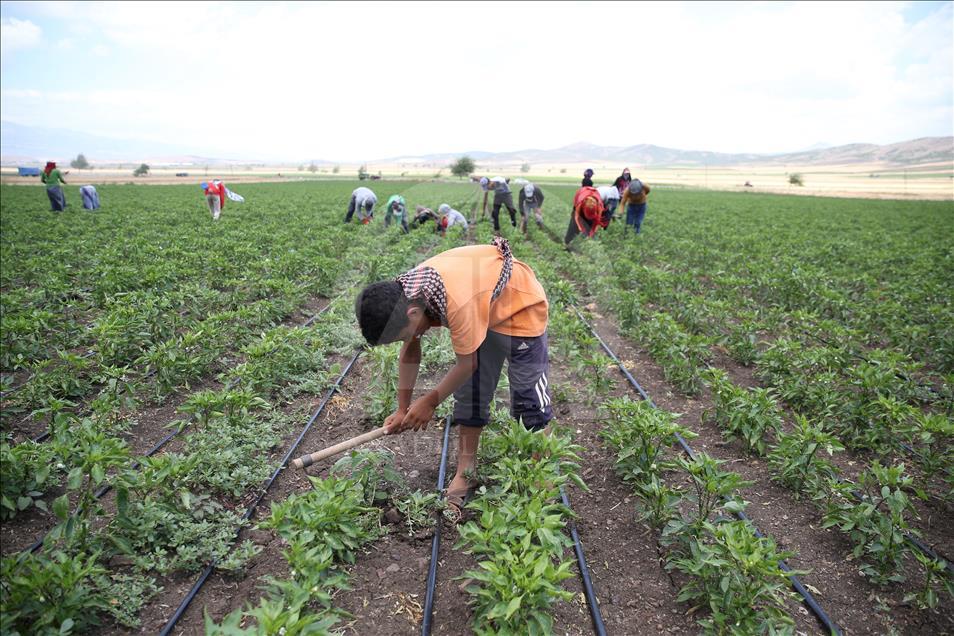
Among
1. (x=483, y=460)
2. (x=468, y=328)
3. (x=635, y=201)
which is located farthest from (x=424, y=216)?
(x=468, y=328)

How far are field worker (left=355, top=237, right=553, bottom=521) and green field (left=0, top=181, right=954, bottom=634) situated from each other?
0.22 metres

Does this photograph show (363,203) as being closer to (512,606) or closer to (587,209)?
(587,209)

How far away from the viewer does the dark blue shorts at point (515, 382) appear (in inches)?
113

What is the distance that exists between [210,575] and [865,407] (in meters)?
4.66

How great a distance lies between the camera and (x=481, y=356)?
9.87ft

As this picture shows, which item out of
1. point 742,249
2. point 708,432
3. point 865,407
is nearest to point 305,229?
point 742,249

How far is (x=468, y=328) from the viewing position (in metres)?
2.45

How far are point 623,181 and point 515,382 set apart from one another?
11.5 meters

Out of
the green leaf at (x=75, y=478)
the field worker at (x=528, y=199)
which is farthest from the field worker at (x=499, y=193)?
the green leaf at (x=75, y=478)

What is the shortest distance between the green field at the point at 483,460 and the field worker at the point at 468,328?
0.22 m

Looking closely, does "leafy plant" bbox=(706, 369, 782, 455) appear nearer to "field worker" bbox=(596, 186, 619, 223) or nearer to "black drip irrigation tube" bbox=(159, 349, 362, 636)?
"black drip irrigation tube" bbox=(159, 349, 362, 636)

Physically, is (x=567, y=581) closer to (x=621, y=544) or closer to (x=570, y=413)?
(x=621, y=544)

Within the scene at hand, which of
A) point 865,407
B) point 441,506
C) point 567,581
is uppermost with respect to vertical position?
point 865,407

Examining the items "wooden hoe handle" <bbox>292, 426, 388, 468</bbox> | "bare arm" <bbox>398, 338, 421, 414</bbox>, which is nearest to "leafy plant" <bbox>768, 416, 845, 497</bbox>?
"bare arm" <bbox>398, 338, 421, 414</bbox>
